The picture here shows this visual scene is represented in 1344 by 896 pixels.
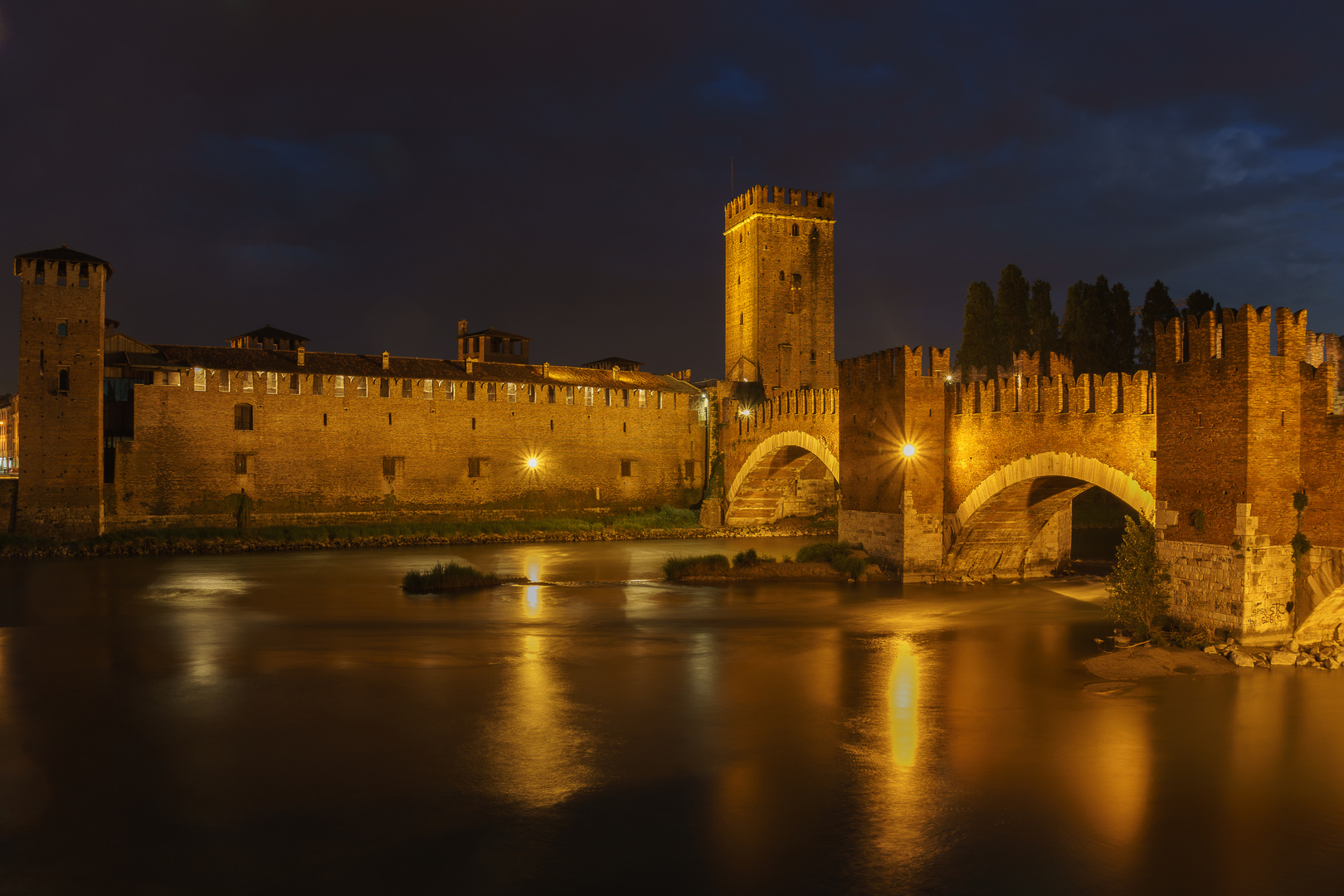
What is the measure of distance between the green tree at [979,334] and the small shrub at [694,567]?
2008cm

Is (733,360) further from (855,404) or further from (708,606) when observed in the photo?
(708,606)

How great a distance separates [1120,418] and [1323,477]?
11.5ft

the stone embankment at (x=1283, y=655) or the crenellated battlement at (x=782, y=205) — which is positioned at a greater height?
the crenellated battlement at (x=782, y=205)

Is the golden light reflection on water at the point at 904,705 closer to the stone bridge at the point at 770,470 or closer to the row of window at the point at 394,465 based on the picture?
the stone bridge at the point at 770,470

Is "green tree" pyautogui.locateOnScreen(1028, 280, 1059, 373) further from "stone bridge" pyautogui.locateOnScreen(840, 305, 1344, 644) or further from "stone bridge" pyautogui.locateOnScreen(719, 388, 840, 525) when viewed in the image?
"stone bridge" pyautogui.locateOnScreen(840, 305, 1344, 644)

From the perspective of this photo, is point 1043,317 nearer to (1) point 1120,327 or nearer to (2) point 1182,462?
(1) point 1120,327

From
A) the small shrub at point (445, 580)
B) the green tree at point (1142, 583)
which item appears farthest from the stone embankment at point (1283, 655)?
the small shrub at point (445, 580)

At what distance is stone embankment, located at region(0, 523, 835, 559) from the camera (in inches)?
1057

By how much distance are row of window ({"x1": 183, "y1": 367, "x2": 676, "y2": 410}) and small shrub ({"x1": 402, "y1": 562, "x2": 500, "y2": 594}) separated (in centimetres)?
1470

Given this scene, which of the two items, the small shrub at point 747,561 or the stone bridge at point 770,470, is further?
the stone bridge at point 770,470

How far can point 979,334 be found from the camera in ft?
126

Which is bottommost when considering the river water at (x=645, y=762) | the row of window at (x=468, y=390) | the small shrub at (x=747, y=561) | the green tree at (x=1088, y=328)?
the river water at (x=645, y=762)

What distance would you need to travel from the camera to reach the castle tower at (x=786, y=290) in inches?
1647

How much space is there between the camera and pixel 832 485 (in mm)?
35500
